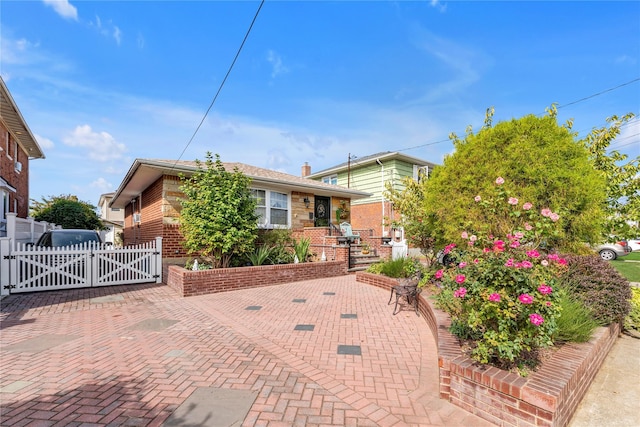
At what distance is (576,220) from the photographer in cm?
543

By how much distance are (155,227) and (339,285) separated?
6867 millimetres

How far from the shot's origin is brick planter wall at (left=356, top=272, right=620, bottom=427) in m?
2.36

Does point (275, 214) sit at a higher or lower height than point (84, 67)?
lower

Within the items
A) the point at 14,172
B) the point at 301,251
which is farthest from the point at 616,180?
the point at 14,172

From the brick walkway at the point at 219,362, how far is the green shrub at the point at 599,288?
88.4 inches

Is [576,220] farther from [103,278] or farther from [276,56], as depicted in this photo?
[103,278]

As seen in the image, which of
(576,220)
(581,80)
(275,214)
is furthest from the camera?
(275,214)

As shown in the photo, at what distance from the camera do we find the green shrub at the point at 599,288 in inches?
166

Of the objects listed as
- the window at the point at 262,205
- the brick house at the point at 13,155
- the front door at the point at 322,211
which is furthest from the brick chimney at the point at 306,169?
the brick house at the point at 13,155

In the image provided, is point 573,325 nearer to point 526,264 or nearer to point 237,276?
point 526,264

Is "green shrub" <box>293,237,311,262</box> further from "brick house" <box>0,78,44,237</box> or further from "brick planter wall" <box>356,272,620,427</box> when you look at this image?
"brick house" <box>0,78,44,237</box>

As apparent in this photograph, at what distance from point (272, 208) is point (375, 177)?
8.42 metres

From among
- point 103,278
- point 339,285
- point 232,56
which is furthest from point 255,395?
point 103,278

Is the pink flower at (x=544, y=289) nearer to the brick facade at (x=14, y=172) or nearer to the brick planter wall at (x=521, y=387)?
the brick planter wall at (x=521, y=387)
